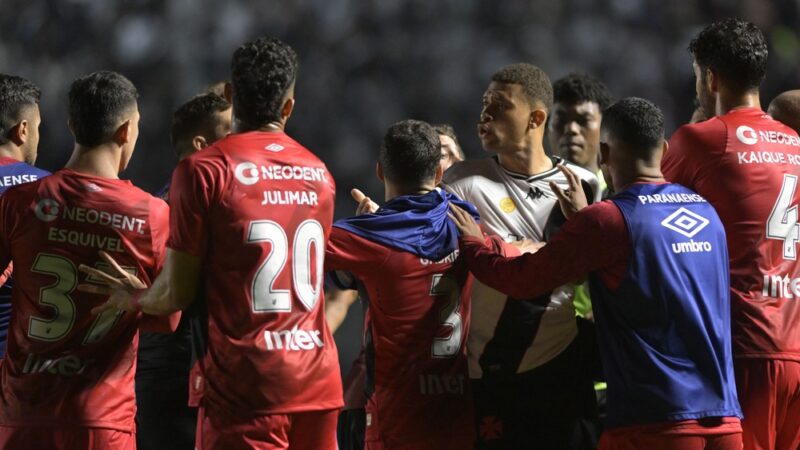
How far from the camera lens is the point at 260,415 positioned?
2.92 metres

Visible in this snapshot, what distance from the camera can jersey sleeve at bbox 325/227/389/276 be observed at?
11.3ft

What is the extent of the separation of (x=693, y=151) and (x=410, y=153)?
95cm

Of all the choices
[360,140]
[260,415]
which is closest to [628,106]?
[260,415]

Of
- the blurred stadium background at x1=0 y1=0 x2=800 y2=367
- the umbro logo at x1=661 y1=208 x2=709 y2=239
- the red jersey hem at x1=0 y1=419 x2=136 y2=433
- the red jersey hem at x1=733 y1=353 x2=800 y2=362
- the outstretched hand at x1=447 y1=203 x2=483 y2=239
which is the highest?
the blurred stadium background at x1=0 y1=0 x2=800 y2=367

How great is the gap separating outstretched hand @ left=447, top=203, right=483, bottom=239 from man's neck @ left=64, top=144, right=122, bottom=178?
44.2 inches

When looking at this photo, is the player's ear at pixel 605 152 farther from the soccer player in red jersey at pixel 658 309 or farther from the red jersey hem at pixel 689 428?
the red jersey hem at pixel 689 428

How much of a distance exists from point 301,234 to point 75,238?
688 mm

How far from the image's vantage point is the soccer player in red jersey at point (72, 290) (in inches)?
123

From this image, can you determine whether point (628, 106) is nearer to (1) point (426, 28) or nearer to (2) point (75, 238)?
(2) point (75, 238)

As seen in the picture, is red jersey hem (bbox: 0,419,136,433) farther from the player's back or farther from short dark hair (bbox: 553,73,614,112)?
short dark hair (bbox: 553,73,614,112)

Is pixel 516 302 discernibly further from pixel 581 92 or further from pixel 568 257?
pixel 581 92

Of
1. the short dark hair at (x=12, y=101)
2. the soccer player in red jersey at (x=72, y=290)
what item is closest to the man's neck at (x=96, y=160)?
the soccer player in red jersey at (x=72, y=290)

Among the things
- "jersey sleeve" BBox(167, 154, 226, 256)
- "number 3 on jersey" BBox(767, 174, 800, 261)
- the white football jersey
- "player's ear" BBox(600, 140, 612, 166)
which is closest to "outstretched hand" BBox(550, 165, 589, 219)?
"player's ear" BBox(600, 140, 612, 166)

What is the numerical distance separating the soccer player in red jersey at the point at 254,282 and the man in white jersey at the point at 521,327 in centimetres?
130
